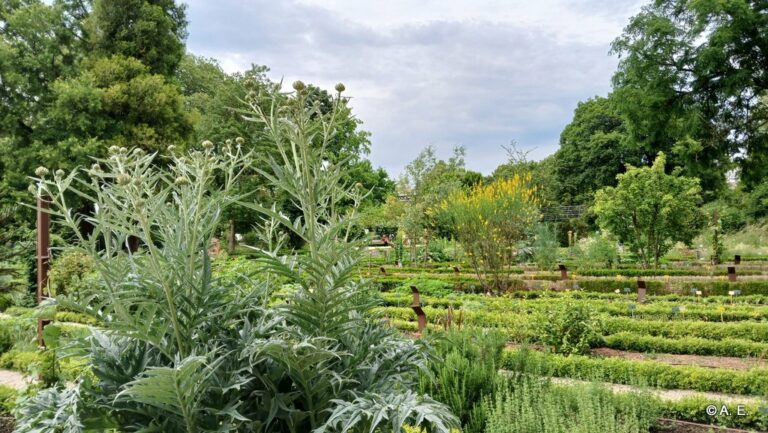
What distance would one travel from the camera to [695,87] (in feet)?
44.8

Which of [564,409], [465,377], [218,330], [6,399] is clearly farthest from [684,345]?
[6,399]

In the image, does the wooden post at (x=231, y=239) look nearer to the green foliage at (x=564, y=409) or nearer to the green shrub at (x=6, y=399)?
the green shrub at (x=6, y=399)

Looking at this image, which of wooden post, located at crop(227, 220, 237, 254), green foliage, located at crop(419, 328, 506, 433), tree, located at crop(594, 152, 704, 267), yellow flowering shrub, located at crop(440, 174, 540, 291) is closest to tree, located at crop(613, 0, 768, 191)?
tree, located at crop(594, 152, 704, 267)

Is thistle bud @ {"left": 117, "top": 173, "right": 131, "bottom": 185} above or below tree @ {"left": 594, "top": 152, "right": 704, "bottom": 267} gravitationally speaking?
below

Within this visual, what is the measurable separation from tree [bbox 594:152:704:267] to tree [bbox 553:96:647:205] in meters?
14.2

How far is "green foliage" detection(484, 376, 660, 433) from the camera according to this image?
116 inches

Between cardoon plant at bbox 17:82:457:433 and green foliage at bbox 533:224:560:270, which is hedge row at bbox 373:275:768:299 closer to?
green foliage at bbox 533:224:560:270

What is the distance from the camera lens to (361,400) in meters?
1.67

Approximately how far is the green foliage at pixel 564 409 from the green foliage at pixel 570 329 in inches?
75.5

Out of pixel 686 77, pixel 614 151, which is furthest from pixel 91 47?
pixel 614 151

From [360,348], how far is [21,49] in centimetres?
1818

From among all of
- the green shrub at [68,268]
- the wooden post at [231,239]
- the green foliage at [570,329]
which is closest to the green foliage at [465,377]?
the green foliage at [570,329]

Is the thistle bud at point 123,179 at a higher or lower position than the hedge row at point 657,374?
higher

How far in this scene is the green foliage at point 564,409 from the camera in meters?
2.94
